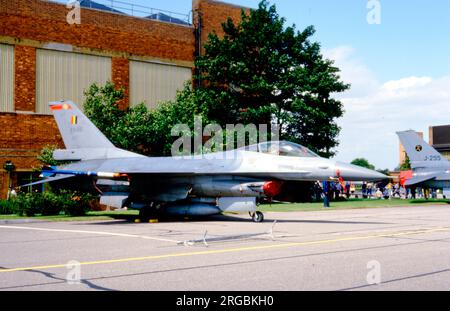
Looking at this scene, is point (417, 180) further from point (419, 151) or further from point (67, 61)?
point (67, 61)

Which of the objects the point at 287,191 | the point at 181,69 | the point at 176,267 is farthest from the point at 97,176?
the point at 181,69

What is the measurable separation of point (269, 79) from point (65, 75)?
14464mm

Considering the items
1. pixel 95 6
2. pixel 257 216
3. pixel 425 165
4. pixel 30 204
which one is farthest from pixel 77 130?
pixel 425 165

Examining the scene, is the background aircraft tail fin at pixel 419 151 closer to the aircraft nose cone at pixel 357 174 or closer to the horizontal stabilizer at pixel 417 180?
the horizontal stabilizer at pixel 417 180

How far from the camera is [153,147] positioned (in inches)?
1281

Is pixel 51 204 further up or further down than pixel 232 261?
further up

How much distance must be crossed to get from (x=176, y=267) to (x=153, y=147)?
24679 millimetres

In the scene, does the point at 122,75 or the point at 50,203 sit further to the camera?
the point at 122,75

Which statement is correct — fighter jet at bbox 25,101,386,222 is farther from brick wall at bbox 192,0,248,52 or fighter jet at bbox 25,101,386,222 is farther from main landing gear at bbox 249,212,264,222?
brick wall at bbox 192,0,248,52

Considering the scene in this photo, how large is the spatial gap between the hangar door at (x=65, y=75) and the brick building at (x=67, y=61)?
6 cm

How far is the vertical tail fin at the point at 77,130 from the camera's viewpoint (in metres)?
22.6

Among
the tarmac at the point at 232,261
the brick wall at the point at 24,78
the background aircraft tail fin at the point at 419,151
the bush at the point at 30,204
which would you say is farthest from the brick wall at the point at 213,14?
the tarmac at the point at 232,261

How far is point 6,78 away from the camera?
3133 centimetres
